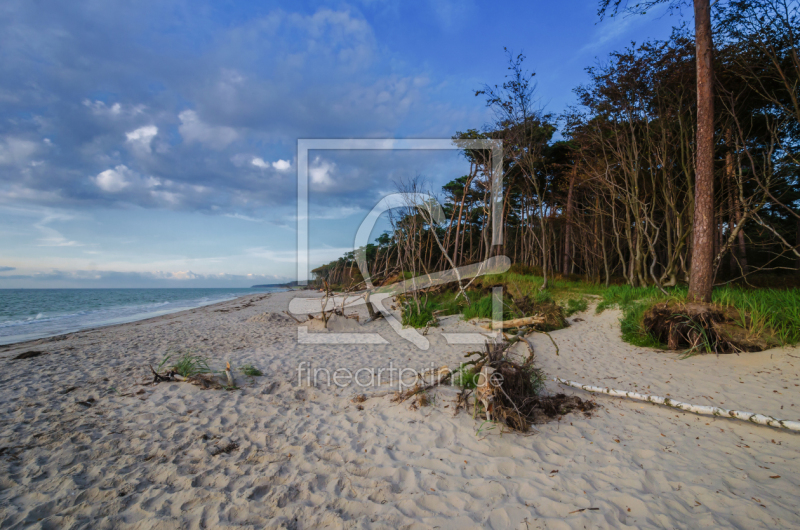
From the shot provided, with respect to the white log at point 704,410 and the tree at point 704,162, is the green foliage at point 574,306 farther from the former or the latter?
the white log at point 704,410

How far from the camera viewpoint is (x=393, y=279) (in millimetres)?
15195

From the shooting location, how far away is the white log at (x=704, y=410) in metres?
3.24

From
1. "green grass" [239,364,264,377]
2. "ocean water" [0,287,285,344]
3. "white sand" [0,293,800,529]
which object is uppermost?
"green grass" [239,364,264,377]

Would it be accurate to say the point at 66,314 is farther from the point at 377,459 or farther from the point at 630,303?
the point at 630,303

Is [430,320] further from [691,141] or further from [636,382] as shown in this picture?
[691,141]

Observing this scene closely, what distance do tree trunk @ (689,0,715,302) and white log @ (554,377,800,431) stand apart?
3.78 m

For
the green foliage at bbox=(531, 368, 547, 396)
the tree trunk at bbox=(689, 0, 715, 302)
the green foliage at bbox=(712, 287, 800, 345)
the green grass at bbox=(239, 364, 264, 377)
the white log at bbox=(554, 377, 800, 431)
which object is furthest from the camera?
the tree trunk at bbox=(689, 0, 715, 302)

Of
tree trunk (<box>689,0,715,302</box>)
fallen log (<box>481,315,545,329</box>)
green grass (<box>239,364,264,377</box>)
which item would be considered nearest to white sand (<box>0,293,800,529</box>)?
green grass (<box>239,364,264,377</box>)

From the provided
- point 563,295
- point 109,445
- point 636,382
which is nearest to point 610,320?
point 563,295

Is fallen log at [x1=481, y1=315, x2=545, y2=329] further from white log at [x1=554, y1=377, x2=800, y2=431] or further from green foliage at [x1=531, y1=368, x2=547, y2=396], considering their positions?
green foliage at [x1=531, y1=368, x2=547, y2=396]

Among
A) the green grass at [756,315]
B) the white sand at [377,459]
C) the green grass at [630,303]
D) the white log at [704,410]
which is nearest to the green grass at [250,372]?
the white sand at [377,459]

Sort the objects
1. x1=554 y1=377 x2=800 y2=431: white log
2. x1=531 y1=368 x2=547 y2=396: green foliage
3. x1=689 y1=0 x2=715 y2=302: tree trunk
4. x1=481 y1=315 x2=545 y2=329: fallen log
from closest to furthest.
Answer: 1. x1=554 y1=377 x2=800 y2=431: white log
2. x1=531 y1=368 x2=547 y2=396: green foliage
3. x1=689 y1=0 x2=715 y2=302: tree trunk
4. x1=481 y1=315 x2=545 y2=329: fallen log

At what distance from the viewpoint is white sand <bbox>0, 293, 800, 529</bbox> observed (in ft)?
7.64

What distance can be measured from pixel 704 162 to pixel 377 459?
8310 mm
